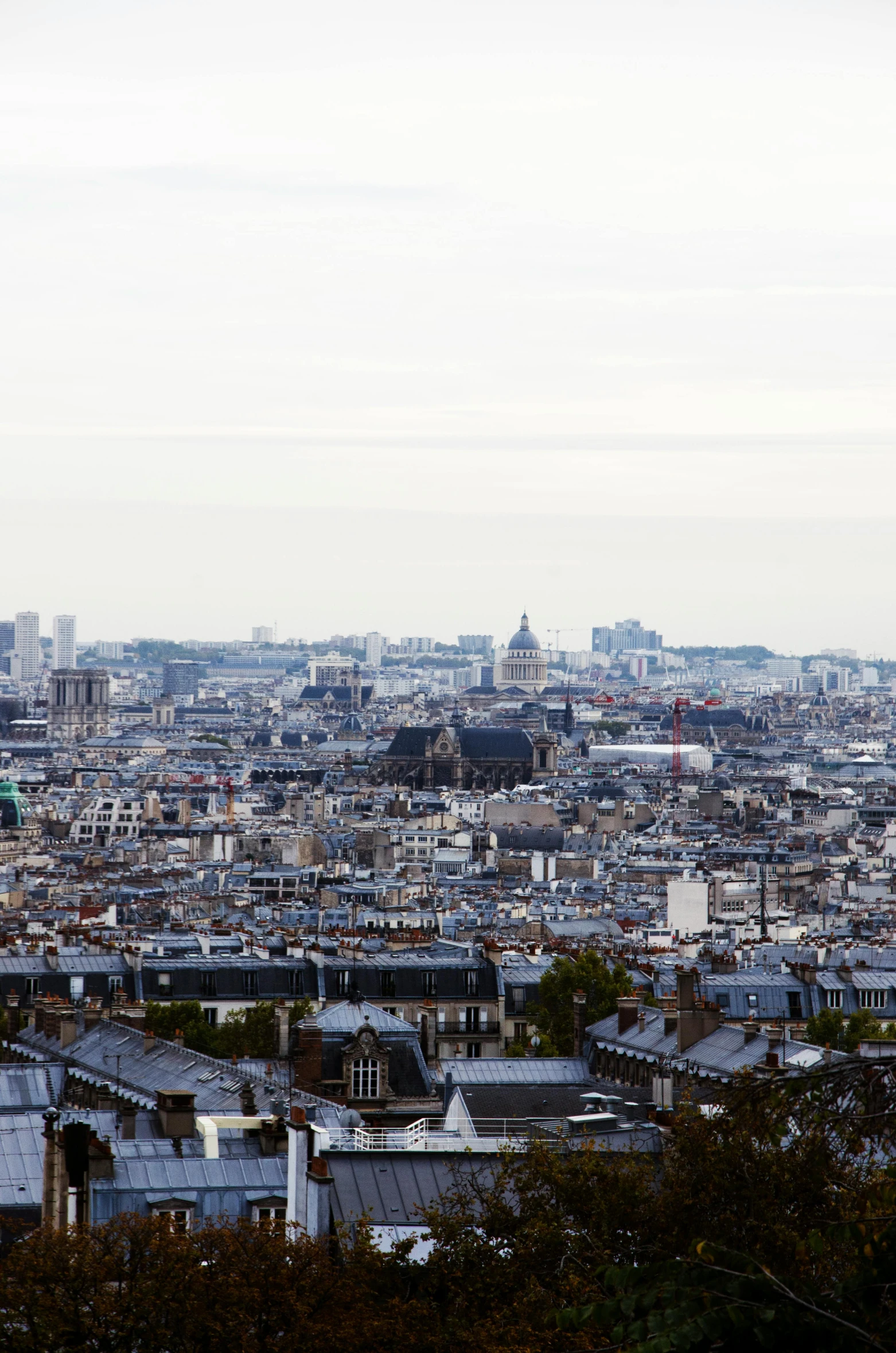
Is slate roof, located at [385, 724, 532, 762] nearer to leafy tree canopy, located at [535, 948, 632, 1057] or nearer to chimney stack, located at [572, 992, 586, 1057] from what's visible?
leafy tree canopy, located at [535, 948, 632, 1057]

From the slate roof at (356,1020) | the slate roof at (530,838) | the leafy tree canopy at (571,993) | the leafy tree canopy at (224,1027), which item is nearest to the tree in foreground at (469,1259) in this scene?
the slate roof at (356,1020)

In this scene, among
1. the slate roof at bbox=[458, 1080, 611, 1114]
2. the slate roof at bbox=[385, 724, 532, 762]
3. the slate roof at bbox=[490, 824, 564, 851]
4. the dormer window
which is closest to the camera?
the slate roof at bbox=[458, 1080, 611, 1114]

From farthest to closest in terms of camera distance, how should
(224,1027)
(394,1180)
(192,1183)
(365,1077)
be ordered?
(224,1027) → (365,1077) → (192,1183) → (394,1180)

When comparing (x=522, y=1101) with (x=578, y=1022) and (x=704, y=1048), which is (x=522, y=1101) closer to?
(x=704, y=1048)

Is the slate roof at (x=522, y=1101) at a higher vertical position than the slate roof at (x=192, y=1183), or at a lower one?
lower

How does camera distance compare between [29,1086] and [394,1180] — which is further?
[29,1086]

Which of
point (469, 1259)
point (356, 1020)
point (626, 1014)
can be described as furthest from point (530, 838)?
point (469, 1259)

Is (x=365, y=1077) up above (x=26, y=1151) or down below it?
below

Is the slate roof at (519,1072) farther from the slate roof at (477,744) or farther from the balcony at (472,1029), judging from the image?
the slate roof at (477,744)

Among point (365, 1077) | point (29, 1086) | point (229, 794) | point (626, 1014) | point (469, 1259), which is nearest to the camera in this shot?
point (469, 1259)

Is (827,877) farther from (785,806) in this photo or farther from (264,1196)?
(264,1196)

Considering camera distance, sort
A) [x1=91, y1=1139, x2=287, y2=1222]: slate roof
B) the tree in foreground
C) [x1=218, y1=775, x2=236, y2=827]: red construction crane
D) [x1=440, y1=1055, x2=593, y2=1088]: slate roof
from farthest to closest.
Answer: [x1=218, y1=775, x2=236, y2=827]: red construction crane → [x1=440, y1=1055, x2=593, y2=1088]: slate roof → [x1=91, y1=1139, x2=287, y2=1222]: slate roof → the tree in foreground

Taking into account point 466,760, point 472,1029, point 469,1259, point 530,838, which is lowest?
point 530,838

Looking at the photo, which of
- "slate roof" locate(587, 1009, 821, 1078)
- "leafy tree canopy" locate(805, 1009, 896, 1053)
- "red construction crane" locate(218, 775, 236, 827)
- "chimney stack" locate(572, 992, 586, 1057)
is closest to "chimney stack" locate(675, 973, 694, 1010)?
"slate roof" locate(587, 1009, 821, 1078)
